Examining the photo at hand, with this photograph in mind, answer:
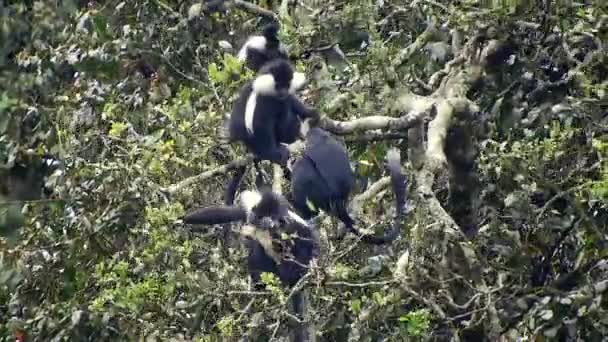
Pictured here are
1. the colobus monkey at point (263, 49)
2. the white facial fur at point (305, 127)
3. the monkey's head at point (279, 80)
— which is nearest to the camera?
the white facial fur at point (305, 127)

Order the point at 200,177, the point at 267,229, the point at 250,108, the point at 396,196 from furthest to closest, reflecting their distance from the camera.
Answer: the point at 250,108 → the point at 267,229 → the point at 200,177 → the point at 396,196

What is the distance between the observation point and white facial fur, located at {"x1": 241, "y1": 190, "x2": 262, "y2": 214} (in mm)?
5160

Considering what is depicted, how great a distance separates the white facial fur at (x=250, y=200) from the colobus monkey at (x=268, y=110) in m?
0.18

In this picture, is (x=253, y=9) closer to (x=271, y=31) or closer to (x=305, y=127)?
(x=271, y=31)

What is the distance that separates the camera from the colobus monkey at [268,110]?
5422 mm

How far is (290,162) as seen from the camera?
5484mm

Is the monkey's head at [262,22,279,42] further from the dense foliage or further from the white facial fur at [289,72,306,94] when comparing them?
the white facial fur at [289,72,306,94]

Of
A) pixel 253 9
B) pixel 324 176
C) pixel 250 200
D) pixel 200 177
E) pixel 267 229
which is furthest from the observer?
pixel 253 9

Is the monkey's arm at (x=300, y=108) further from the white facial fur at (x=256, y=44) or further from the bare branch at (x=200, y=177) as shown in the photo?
the bare branch at (x=200, y=177)

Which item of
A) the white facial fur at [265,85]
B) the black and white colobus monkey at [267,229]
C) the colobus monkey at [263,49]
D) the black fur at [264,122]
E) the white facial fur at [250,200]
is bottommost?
the black and white colobus monkey at [267,229]

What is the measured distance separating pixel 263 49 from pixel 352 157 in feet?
2.67

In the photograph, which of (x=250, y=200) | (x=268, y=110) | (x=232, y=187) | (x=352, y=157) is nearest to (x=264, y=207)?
(x=250, y=200)

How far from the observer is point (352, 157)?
205 inches

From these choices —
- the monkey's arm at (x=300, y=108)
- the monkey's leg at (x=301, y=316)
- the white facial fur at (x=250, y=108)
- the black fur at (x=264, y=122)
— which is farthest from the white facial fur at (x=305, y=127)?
the monkey's leg at (x=301, y=316)
